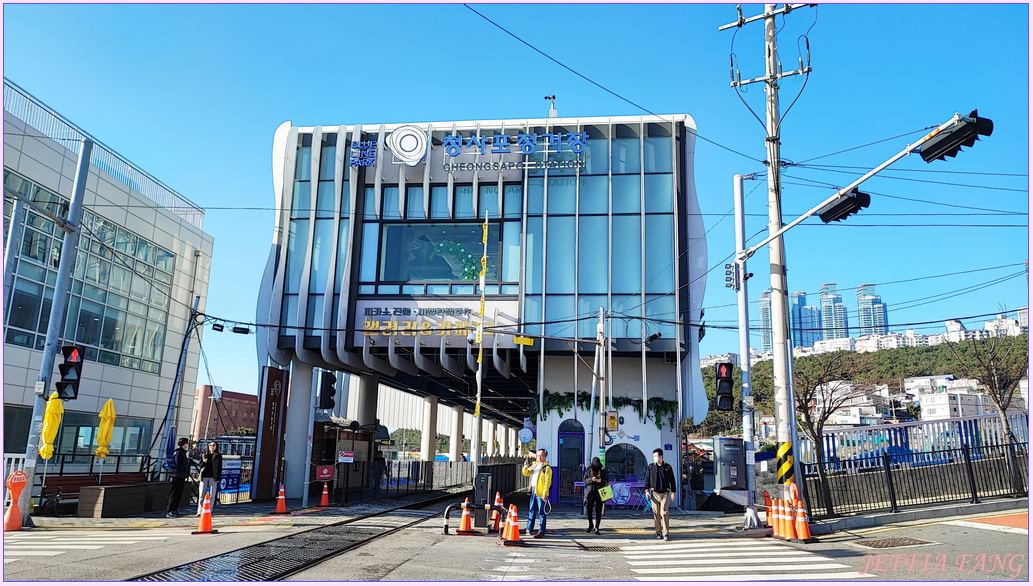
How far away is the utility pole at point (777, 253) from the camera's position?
1518 centimetres

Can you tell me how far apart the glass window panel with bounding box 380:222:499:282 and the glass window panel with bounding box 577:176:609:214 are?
3429 mm

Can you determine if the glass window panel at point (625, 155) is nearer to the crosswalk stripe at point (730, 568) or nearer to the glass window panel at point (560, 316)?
the glass window panel at point (560, 316)

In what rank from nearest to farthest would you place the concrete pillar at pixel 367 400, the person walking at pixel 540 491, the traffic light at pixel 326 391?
the person walking at pixel 540 491 < the traffic light at pixel 326 391 < the concrete pillar at pixel 367 400

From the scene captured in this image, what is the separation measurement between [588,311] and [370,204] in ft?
31.0

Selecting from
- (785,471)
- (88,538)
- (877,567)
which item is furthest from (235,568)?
(785,471)

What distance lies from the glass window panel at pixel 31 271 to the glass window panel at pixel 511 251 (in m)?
16.3

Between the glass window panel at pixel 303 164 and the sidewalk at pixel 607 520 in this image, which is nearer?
the sidewalk at pixel 607 520

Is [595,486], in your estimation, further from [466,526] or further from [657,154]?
[657,154]

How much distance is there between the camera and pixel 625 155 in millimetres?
27922

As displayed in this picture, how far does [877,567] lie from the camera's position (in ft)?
33.4

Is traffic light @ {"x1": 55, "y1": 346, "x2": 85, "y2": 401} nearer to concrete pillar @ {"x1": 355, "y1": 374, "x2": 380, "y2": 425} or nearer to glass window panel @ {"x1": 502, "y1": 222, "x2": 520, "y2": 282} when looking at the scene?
glass window panel @ {"x1": 502, "y1": 222, "x2": 520, "y2": 282}

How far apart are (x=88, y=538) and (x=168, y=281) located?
22.1 meters

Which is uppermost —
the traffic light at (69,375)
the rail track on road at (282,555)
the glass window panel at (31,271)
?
the glass window panel at (31,271)

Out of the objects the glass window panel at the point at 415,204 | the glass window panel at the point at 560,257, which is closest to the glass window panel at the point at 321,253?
the glass window panel at the point at 415,204
